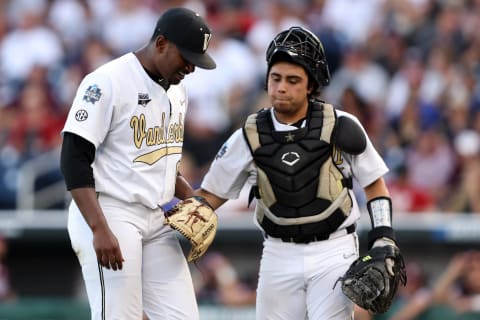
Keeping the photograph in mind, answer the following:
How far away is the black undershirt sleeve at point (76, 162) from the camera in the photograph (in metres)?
5.99

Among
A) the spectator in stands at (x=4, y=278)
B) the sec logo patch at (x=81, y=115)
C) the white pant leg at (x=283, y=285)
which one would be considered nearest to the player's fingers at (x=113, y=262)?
the sec logo patch at (x=81, y=115)

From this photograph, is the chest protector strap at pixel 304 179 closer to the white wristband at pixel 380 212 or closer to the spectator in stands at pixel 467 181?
the white wristband at pixel 380 212

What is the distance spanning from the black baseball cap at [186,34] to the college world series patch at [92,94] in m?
0.49

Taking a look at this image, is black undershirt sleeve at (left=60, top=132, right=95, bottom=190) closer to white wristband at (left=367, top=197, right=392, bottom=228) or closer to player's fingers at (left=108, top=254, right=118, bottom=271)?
player's fingers at (left=108, top=254, right=118, bottom=271)

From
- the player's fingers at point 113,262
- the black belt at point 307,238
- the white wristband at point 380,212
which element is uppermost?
the white wristband at point 380,212

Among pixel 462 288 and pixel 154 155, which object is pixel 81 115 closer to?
pixel 154 155

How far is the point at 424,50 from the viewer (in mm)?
13180

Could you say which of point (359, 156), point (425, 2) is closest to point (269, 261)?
point (359, 156)

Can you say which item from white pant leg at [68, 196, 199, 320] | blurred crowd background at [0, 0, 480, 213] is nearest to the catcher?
white pant leg at [68, 196, 199, 320]

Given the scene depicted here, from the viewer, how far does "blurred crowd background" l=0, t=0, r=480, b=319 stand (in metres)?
11.7

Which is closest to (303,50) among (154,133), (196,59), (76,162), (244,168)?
(196,59)

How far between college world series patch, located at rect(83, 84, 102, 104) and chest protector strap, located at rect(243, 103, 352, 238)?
100 cm

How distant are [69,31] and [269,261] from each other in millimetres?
8146

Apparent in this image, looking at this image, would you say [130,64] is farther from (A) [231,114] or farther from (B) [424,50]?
(B) [424,50]
